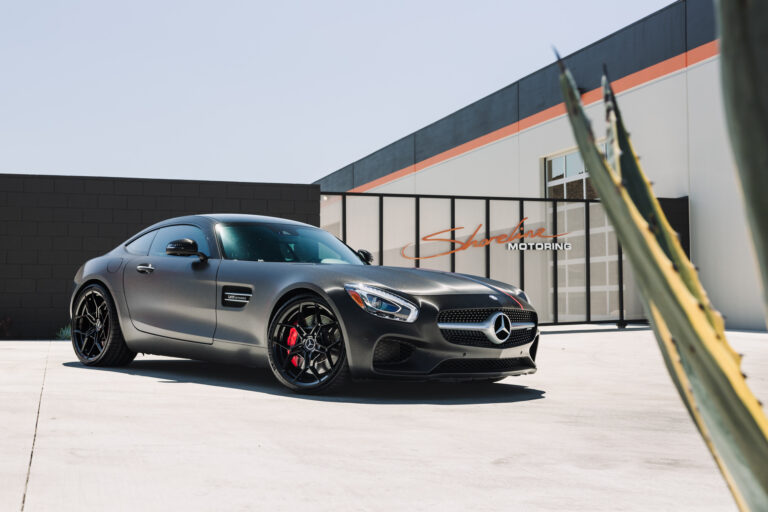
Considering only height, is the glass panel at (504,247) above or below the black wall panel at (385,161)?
below

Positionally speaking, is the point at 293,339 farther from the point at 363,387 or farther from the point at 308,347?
the point at 363,387

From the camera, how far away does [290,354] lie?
Answer: 19.9ft

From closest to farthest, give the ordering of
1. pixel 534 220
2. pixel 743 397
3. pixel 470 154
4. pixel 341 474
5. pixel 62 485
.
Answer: pixel 743 397
pixel 62 485
pixel 341 474
pixel 534 220
pixel 470 154

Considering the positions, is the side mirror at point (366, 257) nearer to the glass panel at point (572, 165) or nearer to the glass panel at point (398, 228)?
the glass panel at point (398, 228)

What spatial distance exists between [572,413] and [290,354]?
2002mm

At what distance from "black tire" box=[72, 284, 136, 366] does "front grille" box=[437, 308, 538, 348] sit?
10.7ft

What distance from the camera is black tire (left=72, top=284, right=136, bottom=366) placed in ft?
24.8

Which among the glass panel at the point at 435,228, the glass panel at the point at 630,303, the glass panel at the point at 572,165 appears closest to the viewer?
the glass panel at the point at 435,228

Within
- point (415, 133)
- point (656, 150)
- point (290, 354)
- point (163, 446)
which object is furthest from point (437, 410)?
point (415, 133)

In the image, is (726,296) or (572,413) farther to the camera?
(726,296)

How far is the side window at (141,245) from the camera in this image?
7629mm

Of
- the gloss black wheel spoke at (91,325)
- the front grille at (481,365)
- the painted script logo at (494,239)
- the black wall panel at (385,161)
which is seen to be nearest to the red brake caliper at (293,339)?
the front grille at (481,365)

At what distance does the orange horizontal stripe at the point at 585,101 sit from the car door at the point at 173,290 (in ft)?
31.8

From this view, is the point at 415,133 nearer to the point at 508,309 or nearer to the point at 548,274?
the point at 548,274
